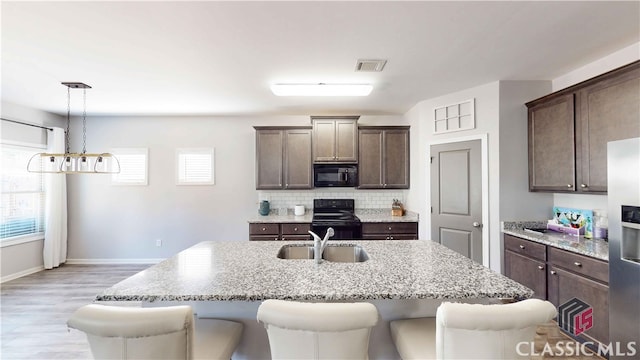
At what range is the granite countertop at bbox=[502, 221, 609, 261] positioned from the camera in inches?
86.1

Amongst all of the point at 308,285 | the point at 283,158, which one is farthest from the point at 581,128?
the point at 283,158

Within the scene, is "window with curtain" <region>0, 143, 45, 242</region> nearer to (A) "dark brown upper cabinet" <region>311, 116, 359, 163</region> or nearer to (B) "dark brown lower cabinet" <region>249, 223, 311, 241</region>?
(B) "dark brown lower cabinet" <region>249, 223, 311, 241</region>

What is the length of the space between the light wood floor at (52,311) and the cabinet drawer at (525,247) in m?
0.66

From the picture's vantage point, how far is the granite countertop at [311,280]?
4.21ft

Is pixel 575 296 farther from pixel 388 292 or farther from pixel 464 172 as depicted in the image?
pixel 388 292

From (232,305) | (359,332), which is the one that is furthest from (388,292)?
(232,305)

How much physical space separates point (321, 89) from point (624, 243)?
2884 mm

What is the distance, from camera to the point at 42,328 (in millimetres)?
2691

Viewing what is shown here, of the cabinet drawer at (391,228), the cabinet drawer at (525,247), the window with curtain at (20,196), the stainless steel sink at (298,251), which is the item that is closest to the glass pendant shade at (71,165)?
the window with curtain at (20,196)

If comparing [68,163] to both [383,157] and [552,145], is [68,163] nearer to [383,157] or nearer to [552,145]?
[383,157]

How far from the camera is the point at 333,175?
14.9 ft

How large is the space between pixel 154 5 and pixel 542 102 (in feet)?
11.9

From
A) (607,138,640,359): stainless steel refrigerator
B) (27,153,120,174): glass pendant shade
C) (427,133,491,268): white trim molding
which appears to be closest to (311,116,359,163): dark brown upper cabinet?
(427,133,491,268): white trim molding

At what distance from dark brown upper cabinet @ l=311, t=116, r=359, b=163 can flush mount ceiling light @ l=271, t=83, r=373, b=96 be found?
104cm
